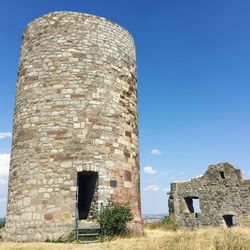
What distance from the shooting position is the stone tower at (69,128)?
8961mm

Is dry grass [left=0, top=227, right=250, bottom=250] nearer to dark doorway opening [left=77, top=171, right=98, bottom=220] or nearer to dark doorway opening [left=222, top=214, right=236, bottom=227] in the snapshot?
dark doorway opening [left=77, top=171, right=98, bottom=220]

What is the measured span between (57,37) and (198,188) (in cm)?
1330

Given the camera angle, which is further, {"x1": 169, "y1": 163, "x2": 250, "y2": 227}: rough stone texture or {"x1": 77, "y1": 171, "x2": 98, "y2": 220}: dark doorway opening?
{"x1": 169, "y1": 163, "x2": 250, "y2": 227}: rough stone texture

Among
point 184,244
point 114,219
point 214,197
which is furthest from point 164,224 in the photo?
point 184,244

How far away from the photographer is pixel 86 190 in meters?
9.81

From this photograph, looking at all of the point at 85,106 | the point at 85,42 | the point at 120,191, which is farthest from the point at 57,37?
the point at 120,191

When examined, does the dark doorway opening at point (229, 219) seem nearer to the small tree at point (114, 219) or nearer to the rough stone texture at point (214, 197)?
the rough stone texture at point (214, 197)

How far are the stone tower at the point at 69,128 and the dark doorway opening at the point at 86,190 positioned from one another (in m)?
0.03

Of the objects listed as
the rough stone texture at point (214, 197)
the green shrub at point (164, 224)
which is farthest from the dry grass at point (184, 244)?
the rough stone texture at point (214, 197)

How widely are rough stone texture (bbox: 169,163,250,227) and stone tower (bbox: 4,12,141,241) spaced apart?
1039 centimetres

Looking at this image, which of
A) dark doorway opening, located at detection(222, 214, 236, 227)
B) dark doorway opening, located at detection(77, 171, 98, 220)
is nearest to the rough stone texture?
dark doorway opening, located at detection(222, 214, 236, 227)

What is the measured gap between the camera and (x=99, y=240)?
812 centimetres

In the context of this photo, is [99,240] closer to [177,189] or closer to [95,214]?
[95,214]

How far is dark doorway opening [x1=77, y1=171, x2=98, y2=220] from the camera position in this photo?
30.9ft
